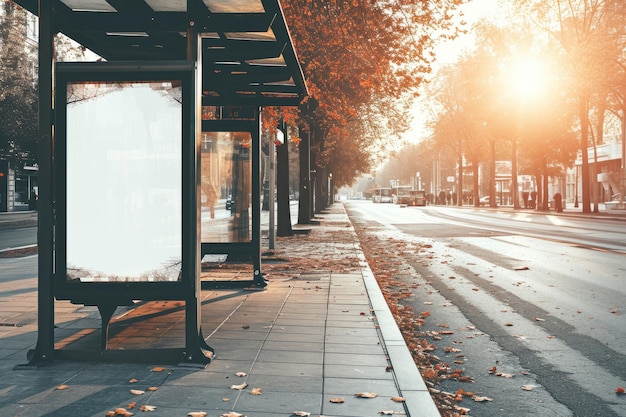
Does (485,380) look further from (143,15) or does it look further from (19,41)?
(19,41)

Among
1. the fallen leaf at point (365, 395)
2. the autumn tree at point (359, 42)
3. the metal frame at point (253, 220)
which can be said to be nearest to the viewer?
the fallen leaf at point (365, 395)

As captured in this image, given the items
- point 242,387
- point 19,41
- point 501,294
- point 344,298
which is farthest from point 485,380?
point 19,41

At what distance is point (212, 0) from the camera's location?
5012mm

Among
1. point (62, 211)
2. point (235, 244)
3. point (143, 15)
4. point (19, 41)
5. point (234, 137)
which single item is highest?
point (19, 41)

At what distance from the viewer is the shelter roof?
5.02m

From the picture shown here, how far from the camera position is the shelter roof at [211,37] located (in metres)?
5.02

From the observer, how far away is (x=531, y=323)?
281 inches

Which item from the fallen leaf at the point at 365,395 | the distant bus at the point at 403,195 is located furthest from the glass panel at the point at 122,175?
the distant bus at the point at 403,195

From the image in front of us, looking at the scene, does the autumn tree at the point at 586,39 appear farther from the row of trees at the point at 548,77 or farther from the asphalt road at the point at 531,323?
the asphalt road at the point at 531,323

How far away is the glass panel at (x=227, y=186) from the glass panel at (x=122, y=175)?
3856 millimetres

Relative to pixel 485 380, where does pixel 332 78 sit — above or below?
above

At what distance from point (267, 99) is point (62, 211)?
4.24 meters

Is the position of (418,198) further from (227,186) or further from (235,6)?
(235,6)

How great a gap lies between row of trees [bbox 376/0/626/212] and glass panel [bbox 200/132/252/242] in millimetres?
28269
